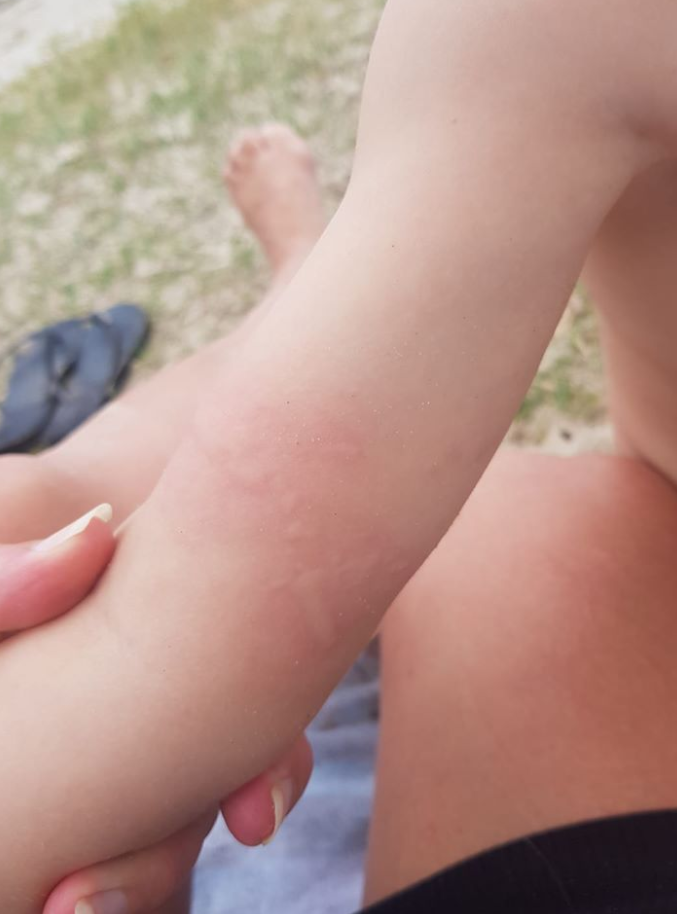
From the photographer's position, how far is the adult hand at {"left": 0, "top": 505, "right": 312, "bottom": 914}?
1.57ft

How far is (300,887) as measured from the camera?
739 millimetres

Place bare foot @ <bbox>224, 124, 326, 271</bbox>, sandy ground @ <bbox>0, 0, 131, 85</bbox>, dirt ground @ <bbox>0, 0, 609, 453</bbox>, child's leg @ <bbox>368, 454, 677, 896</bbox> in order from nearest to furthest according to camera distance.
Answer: child's leg @ <bbox>368, 454, 677, 896</bbox> → bare foot @ <bbox>224, 124, 326, 271</bbox> → dirt ground @ <bbox>0, 0, 609, 453</bbox> → sandy ground @ <bbox>0, 0, 131, 85</bbox>

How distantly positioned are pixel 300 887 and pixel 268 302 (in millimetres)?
690

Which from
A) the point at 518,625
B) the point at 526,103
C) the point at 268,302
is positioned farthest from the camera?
the point at 268,302

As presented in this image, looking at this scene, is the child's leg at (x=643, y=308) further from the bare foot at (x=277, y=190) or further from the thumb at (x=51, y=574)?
the bare foot at (x=277, y=190)

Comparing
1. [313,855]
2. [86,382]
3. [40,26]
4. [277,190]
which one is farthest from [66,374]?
[40,26]

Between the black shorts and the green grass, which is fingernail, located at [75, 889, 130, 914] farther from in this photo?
the green grass

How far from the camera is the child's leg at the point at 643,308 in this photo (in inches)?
→ 19.7

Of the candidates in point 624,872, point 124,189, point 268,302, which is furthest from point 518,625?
point 124,189

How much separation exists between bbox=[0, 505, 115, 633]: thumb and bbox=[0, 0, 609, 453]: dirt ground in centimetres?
90

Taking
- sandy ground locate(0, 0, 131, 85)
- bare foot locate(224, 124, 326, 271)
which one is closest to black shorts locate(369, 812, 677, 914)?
bare foot locate(224, 124, 326, 271)

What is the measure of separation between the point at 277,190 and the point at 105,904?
1.05 meters

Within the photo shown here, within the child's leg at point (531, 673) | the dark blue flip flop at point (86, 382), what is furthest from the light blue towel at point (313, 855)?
the dark blue flip flop at point (86, 382)

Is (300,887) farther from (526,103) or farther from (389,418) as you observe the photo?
(526,103)
